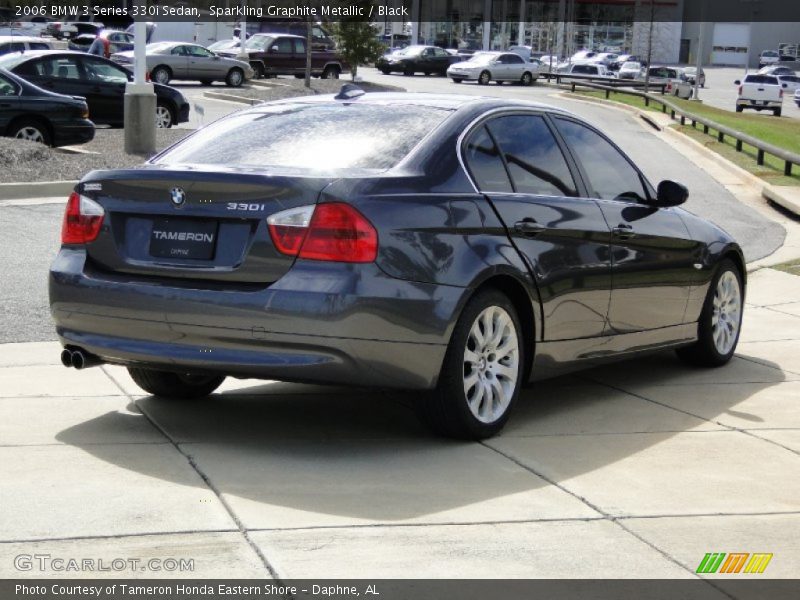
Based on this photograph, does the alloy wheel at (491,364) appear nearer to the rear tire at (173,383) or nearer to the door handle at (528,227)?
the door handle at (528,227)

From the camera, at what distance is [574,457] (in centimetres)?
626

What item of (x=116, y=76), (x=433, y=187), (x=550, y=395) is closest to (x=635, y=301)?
(x=550, y=395)

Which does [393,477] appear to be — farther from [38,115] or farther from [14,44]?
[14,44]

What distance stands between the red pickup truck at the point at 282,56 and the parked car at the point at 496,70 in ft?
36.2

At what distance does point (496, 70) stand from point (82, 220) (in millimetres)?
56939

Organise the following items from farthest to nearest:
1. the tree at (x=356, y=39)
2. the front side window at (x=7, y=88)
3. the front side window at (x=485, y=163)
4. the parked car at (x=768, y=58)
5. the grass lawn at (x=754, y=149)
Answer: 1. the parked car at (x=768, y=58)
2. the tree at (x=356, y=39)
3. the grass lawn at (x=754, y=149)
4. the front side window at (x=7, y=88)
5. the front side window at (x=485, y=163)

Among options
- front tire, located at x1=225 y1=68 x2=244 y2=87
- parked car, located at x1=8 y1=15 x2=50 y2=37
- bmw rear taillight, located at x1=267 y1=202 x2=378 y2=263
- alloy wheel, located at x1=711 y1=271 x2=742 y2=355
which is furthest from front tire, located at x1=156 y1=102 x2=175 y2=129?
parked car, located at x1=8 y1=15 x2=50 y2=37

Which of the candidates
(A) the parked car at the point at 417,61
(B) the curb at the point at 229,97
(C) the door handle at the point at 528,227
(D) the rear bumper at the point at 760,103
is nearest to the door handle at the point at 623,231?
(C) the door handle at the point at 528,227

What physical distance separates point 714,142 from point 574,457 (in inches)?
958

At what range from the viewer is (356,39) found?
4559 cm

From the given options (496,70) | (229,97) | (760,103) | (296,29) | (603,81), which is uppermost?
(296,29)

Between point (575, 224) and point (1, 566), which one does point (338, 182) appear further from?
point (1, 566)

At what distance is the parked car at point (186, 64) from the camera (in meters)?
43.9

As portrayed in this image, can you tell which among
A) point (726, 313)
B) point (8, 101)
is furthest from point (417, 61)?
point (726, 313)
